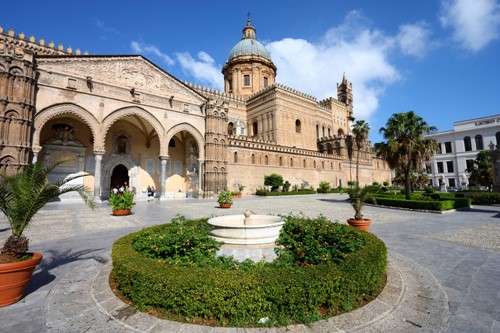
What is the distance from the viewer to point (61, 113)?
61.3ft

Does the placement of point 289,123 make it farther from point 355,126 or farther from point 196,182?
point 196,182

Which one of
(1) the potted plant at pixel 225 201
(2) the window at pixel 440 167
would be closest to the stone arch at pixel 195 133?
(1) the potted plant at pixel 225 201

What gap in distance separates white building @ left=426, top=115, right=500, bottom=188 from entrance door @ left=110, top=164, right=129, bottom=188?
50217mm

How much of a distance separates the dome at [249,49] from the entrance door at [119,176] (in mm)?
30523

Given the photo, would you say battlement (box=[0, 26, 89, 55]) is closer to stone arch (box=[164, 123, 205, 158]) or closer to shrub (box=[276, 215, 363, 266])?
stone arch (box=[164, 123, 205, 158])

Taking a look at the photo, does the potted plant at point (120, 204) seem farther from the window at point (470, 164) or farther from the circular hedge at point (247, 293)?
the window at point (470, 164)

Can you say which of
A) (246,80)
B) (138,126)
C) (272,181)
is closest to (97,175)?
(138,126)

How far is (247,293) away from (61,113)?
22.2m

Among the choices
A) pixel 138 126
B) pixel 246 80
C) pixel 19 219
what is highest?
pixel 246 80

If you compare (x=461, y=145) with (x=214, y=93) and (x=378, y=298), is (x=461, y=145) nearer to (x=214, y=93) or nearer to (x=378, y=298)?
(x=214, y=93)

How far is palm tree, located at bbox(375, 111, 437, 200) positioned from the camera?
19016 millimetres

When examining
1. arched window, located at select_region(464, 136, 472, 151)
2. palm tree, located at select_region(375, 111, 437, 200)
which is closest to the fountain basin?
palm tree, located at select_region(375, 111, 437, 200)

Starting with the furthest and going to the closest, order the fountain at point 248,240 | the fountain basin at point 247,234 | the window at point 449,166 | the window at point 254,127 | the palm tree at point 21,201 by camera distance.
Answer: the window at point 449,166
the window at point 254,127
the fountain basin at point 247,234
the fountain at point 248,240
the palm tree at point 21,201

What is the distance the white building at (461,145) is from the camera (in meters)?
43.9
